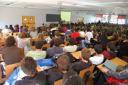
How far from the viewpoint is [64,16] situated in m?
17.8

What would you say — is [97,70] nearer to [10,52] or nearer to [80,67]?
[80,67]

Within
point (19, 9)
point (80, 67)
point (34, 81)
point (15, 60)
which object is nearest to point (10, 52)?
point (15, 60)

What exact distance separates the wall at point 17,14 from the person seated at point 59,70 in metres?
12.4

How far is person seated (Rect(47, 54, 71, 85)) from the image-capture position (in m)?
3.49

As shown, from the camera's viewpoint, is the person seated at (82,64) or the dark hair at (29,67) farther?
the person seated at (82,64)

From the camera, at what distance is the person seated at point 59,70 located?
349cm

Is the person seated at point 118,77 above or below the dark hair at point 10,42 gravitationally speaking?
below

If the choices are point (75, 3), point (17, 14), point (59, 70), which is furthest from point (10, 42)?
point (17, 14)

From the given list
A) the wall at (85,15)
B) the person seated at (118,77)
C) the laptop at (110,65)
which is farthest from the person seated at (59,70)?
the wall at (85,15)

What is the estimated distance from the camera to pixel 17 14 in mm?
16203

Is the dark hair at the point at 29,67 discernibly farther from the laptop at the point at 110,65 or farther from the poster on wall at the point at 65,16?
the poster on wall at the point at 65,16

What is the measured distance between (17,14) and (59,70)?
13.2 metres

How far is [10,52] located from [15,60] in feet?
0.66

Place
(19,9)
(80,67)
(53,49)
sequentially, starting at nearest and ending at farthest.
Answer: (80,67), (53,49), (19,9)
